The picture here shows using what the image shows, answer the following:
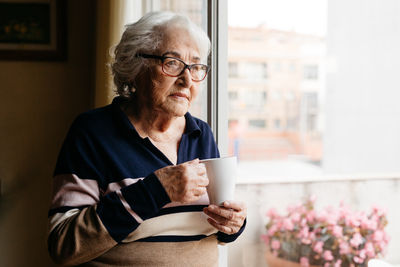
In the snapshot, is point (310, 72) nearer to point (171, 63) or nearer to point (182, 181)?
point (171, 63)

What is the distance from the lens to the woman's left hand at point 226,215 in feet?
3.08

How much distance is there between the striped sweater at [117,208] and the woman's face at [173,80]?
0.11m

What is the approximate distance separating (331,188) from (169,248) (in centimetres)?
78

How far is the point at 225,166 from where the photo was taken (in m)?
0.87

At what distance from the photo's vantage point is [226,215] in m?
0.94

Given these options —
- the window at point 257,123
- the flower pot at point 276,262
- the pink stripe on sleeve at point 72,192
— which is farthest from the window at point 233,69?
the pink stripe on sleeve at point 72,192

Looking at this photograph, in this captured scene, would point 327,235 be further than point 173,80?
Yes

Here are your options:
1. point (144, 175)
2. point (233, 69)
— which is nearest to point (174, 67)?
point (144, 175)

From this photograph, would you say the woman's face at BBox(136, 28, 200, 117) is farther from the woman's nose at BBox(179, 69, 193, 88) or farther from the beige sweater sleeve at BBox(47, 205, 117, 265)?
the beige sweater sleeve at BBox(47, 205, 117, 265)

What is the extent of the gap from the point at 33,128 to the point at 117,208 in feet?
5.68

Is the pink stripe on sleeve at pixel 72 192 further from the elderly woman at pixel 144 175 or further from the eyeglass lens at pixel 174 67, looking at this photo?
the eyeglass lens at pixel 174 67

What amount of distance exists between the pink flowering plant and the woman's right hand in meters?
0.73

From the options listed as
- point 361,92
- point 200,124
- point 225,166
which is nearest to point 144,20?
point 200,124

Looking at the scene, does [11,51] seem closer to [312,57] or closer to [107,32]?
[107,32]
